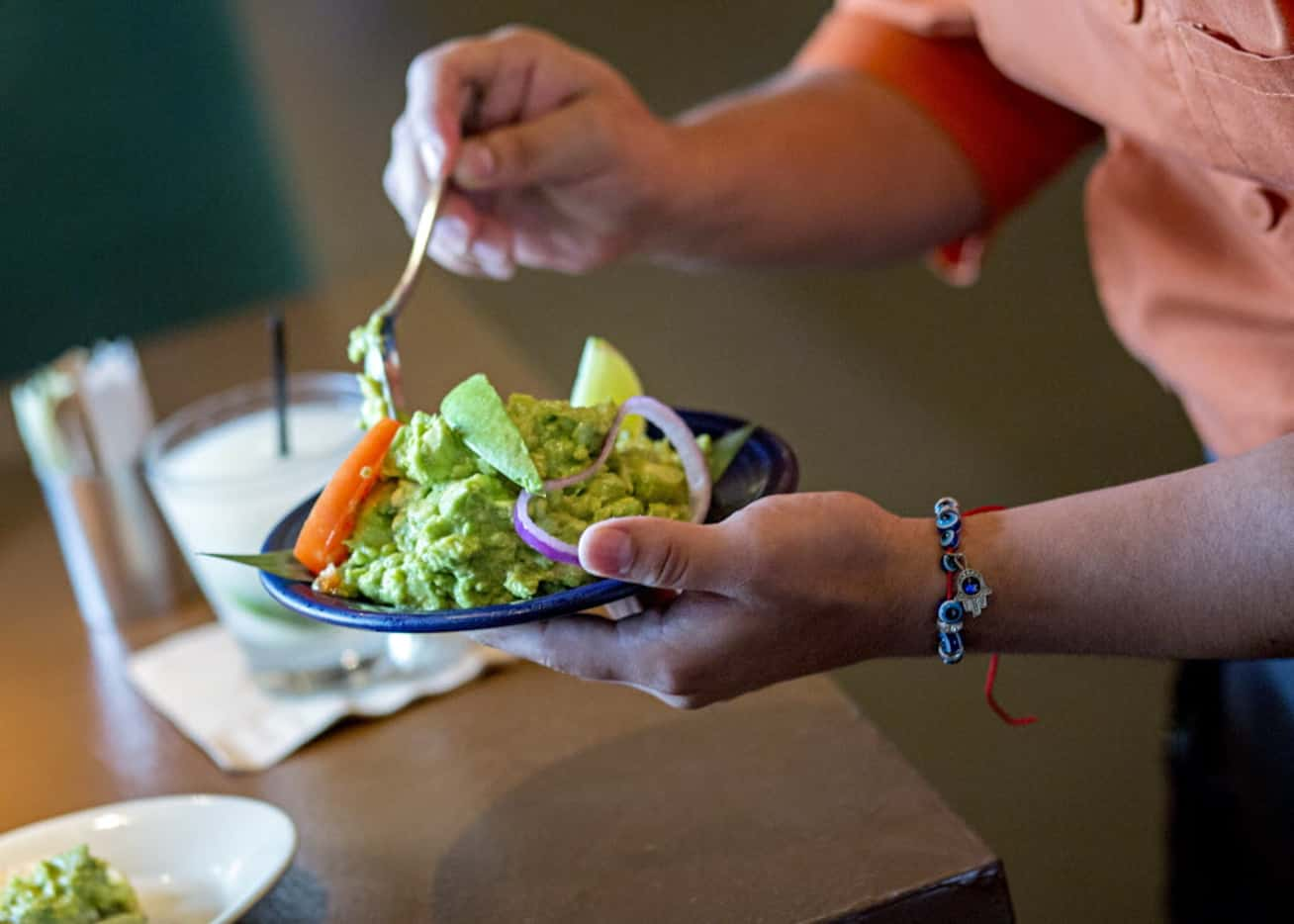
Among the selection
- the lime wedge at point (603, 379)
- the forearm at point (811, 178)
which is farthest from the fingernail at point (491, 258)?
the lime wedge at point (603, 379)

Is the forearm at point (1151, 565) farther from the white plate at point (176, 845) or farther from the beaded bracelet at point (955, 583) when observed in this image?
the white plate at point (176, 845)

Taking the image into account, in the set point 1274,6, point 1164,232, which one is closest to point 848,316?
point 1164,232

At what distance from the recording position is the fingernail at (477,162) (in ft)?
4.65

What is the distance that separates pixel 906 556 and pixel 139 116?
139 inches

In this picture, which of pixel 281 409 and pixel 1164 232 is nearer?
pixel 1164 232

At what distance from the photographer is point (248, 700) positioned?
1.36 metres

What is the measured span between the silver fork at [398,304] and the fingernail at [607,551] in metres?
0.37

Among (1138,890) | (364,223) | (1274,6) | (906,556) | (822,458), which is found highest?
(1274,6)

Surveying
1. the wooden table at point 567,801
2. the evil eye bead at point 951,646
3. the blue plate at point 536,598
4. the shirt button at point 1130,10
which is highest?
the shirt button at point 1130,10

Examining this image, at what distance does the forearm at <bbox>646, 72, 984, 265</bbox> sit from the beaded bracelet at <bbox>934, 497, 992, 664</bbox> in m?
0.66

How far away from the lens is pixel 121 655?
148 centimetres

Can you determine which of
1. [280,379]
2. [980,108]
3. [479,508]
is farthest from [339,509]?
[980,108]

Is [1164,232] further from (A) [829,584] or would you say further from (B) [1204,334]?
(A) [829,584]

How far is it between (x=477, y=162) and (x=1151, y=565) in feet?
2.49
